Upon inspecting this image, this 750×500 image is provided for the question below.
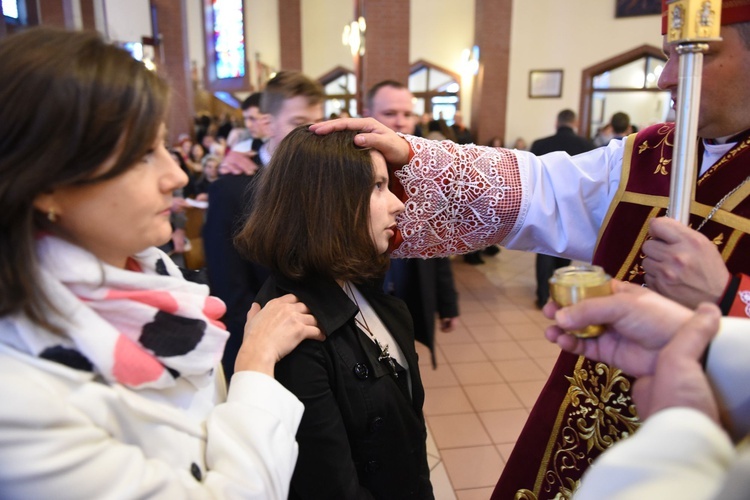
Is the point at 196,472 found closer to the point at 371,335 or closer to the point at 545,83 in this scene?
the point at 371,335

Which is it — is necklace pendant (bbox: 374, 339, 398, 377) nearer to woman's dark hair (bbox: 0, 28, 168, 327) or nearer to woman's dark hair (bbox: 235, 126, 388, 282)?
woman's dark hair (bbox: 235, 126, 388, 282)

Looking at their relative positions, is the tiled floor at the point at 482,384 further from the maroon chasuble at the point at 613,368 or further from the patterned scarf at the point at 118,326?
the patterned scarf at the point at 118,326

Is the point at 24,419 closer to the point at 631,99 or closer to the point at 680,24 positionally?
the point at 680,24

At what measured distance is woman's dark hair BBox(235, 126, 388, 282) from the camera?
4.52 ft

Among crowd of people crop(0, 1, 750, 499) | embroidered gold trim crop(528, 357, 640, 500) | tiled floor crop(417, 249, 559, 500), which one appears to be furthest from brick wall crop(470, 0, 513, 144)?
embroidered gold trim crop(528, 357, 640, 500)

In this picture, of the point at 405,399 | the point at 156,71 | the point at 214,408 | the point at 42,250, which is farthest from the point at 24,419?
the point at 405,399

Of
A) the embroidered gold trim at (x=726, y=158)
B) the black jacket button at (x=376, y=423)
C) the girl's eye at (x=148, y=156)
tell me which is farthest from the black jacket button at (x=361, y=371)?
the embroidered gold trim at (x=726, y=158)

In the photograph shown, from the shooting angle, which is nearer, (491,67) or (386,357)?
(386,357)

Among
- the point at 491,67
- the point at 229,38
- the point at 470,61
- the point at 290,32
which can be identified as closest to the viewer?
the point at 491,67

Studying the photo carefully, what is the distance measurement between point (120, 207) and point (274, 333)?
0.45 m

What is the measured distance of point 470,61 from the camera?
12219 millimetres

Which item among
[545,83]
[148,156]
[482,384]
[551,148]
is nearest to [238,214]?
[148,156]

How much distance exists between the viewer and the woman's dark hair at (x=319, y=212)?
1378 millimetres

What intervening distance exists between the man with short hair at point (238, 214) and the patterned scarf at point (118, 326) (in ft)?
4.54
